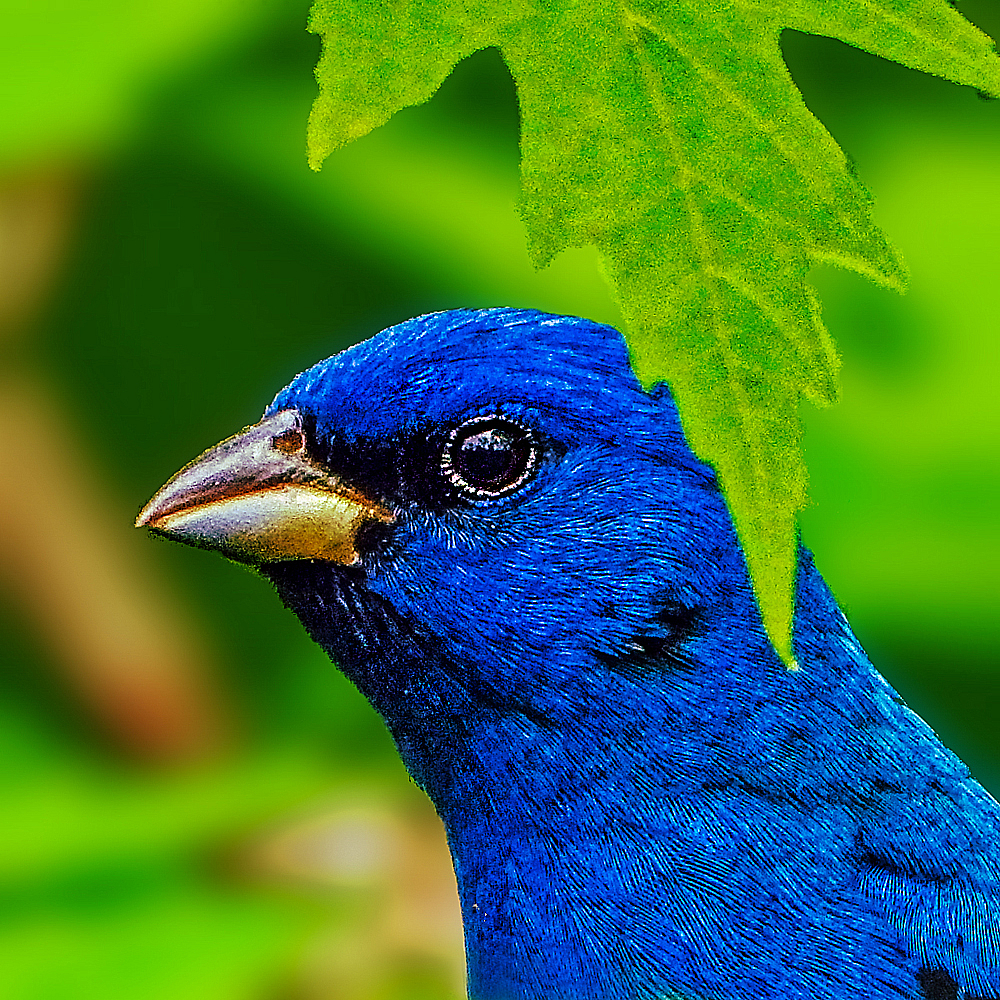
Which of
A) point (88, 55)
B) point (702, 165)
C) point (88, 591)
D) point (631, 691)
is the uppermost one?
point (88, 55)

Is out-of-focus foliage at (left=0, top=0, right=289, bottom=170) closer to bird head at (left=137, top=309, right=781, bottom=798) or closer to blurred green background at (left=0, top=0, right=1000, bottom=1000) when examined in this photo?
blurred green background at (left=0, top=0, right=1000, bottom=1000)

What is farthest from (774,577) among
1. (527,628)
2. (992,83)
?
(527,628)

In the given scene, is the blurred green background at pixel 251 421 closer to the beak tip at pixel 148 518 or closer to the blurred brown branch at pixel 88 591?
the blurred brown branch at pixel 88 591

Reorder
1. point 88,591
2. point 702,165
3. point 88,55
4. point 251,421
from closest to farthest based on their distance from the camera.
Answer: point 702,165
point 88,55
point 251,421
point 88,591

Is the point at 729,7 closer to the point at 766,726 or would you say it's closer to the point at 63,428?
the point at 766,726

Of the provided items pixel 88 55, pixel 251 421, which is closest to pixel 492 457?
pixel 251 421

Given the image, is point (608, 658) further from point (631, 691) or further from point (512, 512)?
point (512, 512)

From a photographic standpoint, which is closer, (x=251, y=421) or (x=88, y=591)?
(x=251, y=421)
